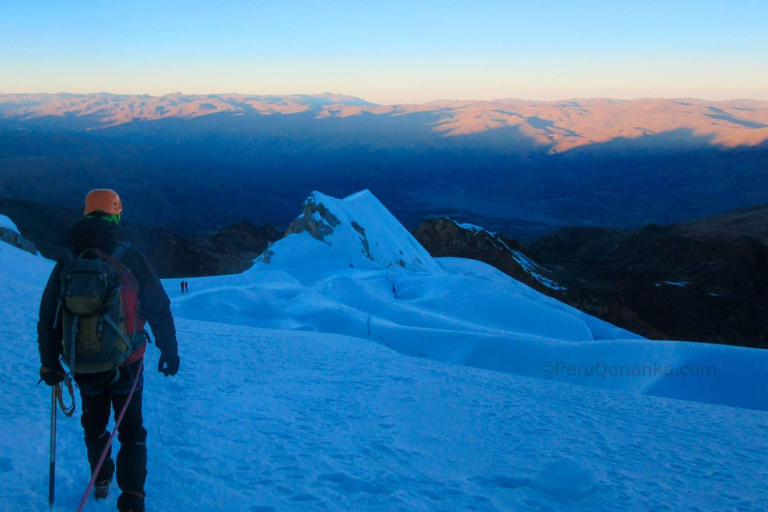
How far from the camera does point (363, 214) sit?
643 inches

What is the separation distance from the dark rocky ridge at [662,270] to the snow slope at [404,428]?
61.0 feet

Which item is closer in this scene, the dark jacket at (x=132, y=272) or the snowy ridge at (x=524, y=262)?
the dark jacket at (x=132, y=272)

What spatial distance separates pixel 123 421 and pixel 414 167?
481ft

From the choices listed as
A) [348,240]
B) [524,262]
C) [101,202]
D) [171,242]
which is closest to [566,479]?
[101,202]

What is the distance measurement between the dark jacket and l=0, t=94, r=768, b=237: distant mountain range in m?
65.3

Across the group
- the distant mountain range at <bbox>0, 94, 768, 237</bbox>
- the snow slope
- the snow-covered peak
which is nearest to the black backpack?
the snow slope

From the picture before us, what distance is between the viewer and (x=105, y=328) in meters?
2.07

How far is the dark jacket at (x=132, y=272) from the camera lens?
2105 mm

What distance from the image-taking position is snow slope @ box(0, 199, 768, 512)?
8.43 ft

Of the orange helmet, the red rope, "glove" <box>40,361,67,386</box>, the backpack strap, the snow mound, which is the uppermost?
the orange helmet

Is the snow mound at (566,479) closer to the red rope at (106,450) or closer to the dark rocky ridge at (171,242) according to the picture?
the red rope at (106,450)

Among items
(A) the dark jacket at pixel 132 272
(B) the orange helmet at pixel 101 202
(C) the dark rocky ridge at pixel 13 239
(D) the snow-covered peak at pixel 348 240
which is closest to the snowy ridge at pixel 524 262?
(D) the snow-covered peak at pixel 348 240

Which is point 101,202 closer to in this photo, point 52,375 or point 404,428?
point 52,375

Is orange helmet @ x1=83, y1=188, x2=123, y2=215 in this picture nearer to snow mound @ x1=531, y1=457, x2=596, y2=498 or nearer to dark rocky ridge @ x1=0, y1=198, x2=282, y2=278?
snow mound @ x1=531, y1=457, x2=596, y2=498
